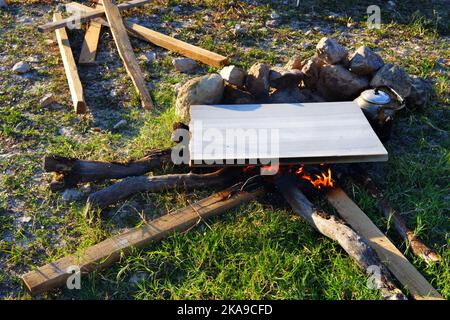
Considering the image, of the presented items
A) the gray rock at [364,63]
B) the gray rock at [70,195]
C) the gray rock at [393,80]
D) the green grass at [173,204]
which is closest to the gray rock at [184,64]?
the green grass at [173,204]

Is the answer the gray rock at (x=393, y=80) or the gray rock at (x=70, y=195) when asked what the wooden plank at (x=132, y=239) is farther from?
the gray rock at (x=393, y=80)

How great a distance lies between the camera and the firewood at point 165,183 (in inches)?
165

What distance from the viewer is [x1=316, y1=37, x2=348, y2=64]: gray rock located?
16.8 ft

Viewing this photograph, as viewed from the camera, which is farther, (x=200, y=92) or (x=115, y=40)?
(x=115, y=40)

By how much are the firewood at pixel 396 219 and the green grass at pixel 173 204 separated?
0.06 m

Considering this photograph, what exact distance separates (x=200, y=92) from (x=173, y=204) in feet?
3.77

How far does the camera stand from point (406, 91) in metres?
5.13

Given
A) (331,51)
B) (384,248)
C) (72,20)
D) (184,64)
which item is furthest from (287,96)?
(72,20)

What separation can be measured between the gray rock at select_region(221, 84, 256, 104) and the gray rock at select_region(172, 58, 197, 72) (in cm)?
130

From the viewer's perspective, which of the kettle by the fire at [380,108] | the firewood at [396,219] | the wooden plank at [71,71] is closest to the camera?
the firewood at [396,219]

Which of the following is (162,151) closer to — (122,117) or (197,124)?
(197,124)

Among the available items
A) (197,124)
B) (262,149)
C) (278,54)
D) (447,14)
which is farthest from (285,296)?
(447,14)

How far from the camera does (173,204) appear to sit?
14.0ft

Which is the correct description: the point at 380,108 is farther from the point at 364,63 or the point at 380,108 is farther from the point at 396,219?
the point at 396,219
